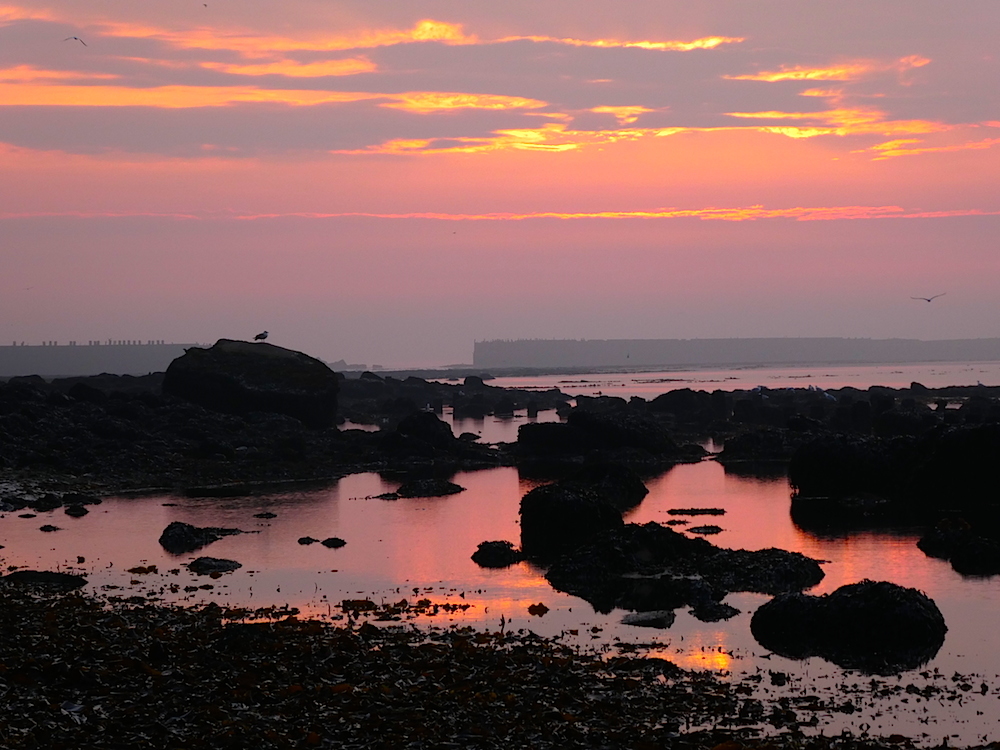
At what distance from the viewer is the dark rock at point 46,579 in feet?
97.5

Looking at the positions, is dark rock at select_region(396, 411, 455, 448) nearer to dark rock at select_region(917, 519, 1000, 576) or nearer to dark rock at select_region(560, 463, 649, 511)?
dark rock at select_region(560, 463, 649, 511)

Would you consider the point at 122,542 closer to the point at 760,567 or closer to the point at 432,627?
the point at 432,627

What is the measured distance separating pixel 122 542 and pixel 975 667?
2803 centimetres

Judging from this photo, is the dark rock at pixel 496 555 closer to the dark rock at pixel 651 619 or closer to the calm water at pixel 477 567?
the calm water at pixel 477 567

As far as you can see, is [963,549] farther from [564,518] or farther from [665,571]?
[564,518]

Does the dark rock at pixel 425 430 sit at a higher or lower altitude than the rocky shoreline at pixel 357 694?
higher

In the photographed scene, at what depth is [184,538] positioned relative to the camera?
37.7 m

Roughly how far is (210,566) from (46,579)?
464cm

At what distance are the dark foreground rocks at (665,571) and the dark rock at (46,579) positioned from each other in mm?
13075

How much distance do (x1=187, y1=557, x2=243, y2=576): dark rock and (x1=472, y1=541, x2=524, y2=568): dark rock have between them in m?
7.36

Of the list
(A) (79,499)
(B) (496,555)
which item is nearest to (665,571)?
(B) (496,555)

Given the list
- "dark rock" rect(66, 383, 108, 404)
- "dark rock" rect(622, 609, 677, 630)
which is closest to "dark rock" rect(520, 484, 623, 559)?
"dark rock" rect(622, 609, 677, 630)

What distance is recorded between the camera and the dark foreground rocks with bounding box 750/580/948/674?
22.7 metres

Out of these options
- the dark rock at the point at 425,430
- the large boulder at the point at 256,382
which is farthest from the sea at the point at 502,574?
the large boulder at the point at 256,382
